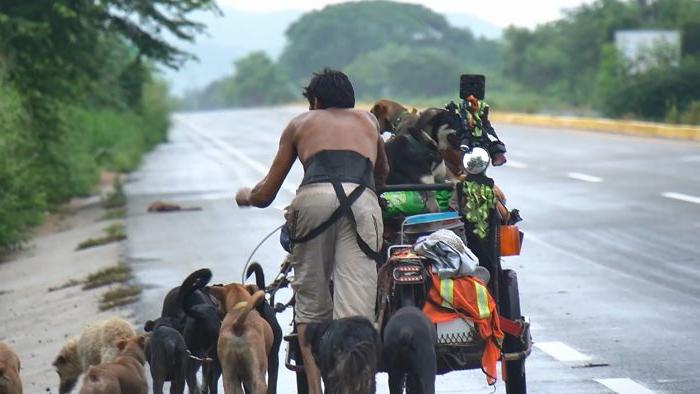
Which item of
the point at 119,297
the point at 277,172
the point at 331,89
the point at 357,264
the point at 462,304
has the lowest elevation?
the point at 119,297

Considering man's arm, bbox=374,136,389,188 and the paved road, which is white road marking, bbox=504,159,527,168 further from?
man's arm, bbox=374,136,389,188

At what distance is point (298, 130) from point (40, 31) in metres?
20.1

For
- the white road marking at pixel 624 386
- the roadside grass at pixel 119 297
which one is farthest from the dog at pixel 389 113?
the roadside grass at pixel 119 297

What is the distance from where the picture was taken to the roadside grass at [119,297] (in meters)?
14.9

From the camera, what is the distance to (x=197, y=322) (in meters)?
8.64

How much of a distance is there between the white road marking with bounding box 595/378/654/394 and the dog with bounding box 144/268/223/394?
7.97 ft

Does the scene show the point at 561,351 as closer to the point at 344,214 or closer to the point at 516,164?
the point at 344,214

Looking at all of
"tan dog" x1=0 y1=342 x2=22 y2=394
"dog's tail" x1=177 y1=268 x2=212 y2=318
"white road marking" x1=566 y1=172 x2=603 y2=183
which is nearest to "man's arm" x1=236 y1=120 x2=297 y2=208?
"dog's tail" x1=177 y1=268 x2=212 y2=318

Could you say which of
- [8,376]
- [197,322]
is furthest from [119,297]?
[197,322]

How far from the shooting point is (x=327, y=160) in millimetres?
7977

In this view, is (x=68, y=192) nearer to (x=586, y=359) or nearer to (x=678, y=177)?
(x=678, y=177)

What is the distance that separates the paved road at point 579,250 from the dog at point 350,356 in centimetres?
232

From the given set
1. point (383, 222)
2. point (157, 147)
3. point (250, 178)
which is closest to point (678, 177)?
point (250, 178)

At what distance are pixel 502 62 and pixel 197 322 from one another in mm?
111405
